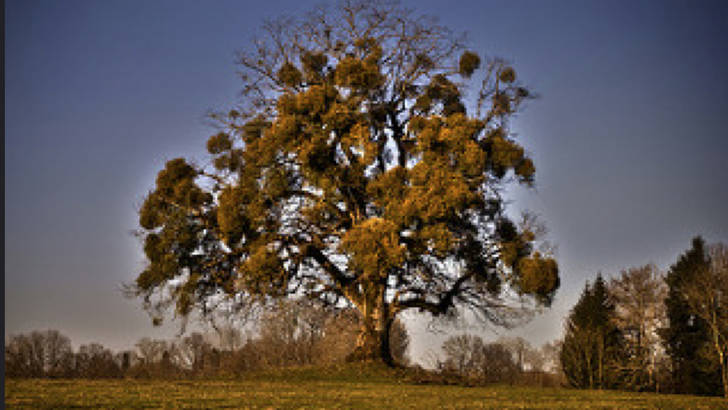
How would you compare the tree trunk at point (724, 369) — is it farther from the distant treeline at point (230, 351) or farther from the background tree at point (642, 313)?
the distant treeline at point (230, 351)

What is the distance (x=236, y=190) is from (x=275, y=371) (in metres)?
6.47

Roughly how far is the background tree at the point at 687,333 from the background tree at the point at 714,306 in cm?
62

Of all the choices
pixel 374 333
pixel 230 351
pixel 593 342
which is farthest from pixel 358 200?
pixel 230 351

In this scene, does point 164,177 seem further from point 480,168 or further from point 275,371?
point 480,168

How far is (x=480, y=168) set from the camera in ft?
65.6

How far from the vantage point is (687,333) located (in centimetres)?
3622

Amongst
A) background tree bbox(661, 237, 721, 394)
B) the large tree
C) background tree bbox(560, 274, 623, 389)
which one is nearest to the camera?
the large tree

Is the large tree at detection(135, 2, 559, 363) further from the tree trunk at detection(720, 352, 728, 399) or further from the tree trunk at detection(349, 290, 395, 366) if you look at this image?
the tree trunk at detection(720, 352, 728, 399)

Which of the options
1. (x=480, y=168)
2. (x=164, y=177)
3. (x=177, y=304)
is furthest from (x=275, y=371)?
(x=480, y=168)

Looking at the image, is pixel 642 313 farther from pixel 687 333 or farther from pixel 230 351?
pixel 230 351

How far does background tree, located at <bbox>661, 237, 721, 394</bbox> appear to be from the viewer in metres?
34.1

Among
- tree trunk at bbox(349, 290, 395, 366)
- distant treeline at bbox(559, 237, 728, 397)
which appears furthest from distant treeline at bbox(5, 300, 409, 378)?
distant treeline at bbox(559, 237, 728, 397)

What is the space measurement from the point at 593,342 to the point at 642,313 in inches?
292

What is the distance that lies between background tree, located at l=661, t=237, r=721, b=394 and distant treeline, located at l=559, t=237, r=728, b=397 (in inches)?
2.0
